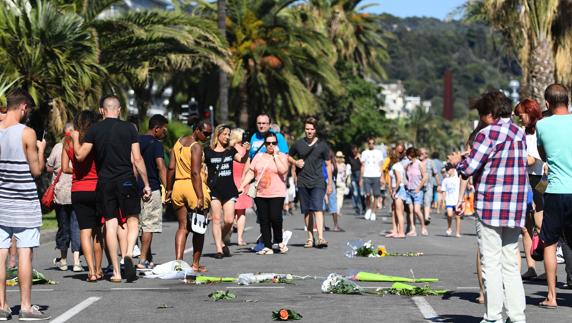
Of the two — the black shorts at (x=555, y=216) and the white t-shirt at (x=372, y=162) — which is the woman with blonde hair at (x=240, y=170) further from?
the white t-shirt at (x=372, y=162)

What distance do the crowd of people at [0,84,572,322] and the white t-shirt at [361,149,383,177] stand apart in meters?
8.62

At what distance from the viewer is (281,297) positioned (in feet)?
36.9

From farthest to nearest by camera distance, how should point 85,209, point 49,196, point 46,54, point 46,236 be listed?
point 46,54
point 46,236
point 49,196
point 85,209

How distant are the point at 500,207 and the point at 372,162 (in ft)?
72.8

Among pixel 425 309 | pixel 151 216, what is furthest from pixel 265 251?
pixel 425 309

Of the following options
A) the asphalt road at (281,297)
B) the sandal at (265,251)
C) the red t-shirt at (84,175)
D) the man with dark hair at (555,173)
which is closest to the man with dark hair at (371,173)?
the asphalt road at (281,297)

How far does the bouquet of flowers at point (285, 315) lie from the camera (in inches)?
377

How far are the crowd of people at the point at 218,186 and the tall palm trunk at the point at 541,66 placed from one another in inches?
339

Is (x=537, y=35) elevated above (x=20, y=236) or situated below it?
above

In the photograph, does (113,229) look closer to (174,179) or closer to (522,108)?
(174,179)

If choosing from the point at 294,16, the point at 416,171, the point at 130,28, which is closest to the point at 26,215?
the point at 416,171

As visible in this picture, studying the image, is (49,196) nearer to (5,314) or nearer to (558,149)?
(5,314)

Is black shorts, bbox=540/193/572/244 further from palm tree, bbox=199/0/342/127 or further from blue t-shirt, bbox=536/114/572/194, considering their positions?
palm tree, bbox=199/0/342/127

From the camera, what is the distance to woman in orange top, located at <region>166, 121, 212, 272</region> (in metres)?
14.1
